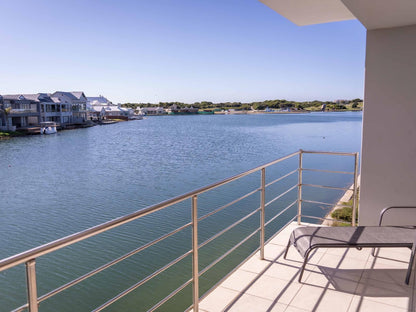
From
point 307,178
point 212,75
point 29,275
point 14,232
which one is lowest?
point 14,232

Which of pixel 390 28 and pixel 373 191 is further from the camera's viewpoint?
pixel 373 191

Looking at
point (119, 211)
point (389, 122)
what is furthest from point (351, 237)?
point (119, 211)

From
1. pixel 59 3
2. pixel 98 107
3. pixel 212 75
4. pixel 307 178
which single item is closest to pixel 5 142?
pixel 59 3

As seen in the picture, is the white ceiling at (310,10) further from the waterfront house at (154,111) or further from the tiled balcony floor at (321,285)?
the waterfront house at (154,111)

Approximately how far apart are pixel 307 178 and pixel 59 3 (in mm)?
35194

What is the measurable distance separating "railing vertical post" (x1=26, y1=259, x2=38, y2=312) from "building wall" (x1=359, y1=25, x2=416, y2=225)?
3350 mm

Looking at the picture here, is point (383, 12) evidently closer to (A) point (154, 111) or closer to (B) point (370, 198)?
(B) point (370, 198)

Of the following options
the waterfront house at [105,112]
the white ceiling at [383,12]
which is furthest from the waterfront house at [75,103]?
the white ceiling at [383,12]

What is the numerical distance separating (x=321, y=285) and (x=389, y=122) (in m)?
1.86

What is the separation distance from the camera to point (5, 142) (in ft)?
119

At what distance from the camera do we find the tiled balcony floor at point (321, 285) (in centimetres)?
230

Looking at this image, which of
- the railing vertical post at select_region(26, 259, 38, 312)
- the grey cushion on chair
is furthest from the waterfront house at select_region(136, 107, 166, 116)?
the railing vertical post at select_region(26, 259, 38, 312)

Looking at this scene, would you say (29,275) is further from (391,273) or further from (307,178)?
(307,178)

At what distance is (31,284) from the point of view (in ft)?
3.61
